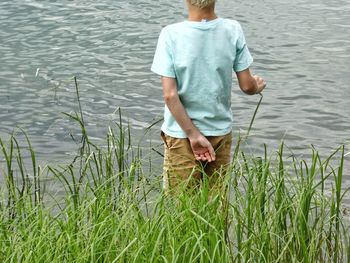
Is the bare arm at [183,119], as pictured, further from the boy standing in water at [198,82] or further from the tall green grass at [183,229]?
the tall green grass at [183,229]

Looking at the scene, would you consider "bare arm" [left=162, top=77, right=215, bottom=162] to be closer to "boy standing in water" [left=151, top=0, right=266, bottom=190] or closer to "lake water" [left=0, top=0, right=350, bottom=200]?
"boy standing in water" [left=151, top=0, right=266, bottom=190]

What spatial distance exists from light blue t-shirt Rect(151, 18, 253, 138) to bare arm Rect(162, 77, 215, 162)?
1.8 inches

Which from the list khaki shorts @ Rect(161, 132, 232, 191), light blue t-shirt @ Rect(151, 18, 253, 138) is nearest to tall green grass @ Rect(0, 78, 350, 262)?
khaki shorts @ Rect(161, 132, 232, 191)

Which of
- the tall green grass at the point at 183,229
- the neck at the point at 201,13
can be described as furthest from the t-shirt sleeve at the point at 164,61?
the tall green grass at the point at 183,229

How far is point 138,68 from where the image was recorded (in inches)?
394

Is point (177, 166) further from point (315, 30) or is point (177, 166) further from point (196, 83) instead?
point (315, 30)

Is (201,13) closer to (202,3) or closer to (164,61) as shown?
(202,3)

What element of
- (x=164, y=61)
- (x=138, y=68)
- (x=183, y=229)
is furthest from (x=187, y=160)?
(x=138, y=68)

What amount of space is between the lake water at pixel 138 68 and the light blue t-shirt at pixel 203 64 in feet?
6.35

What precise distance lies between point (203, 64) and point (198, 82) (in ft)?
0.29

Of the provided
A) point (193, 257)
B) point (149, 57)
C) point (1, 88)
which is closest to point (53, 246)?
point (193, 257)

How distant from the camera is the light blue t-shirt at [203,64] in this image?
437 centimetres

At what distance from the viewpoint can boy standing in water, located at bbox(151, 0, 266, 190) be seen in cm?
437

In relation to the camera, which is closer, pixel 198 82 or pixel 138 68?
pixel 198 82
